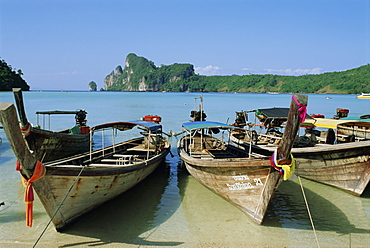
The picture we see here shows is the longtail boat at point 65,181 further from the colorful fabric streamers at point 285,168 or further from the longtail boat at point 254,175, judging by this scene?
the colorful fabric streamers at point 285,168

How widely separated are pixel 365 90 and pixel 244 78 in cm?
7243

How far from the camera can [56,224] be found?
6.47m

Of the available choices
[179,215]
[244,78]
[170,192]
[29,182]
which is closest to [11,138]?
[29,182]

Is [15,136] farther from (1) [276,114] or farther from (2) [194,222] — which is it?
(1) [276,114]

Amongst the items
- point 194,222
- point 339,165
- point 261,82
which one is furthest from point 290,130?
point 261,82

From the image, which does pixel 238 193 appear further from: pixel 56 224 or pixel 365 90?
pixel 365 90

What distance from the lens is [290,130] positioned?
590 cm

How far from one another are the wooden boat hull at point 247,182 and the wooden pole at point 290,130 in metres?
0.47

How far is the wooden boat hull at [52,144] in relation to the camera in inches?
422

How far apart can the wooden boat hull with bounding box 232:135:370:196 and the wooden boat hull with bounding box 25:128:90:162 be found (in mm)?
9167

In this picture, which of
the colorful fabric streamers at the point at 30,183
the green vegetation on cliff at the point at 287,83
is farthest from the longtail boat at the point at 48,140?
the green vegetation on cliff at the point at 287,83

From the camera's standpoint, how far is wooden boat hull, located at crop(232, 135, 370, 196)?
866 centimetres

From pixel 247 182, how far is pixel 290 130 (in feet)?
6.40

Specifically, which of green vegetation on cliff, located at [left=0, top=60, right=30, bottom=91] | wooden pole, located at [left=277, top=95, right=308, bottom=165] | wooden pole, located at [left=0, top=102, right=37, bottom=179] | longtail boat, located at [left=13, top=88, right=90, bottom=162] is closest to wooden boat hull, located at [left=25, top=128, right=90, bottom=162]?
longtail boat, located at [left=13, top=88, right=90, bottom=162]
